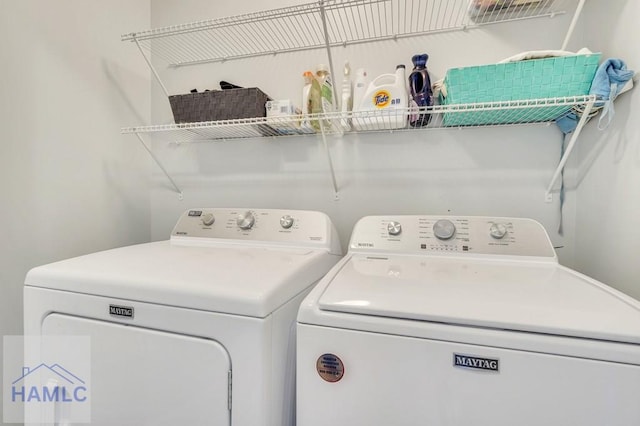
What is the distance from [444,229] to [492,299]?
21.8 inches

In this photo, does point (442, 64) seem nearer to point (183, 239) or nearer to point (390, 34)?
point (390, 34)

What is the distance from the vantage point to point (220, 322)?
85 centimetres

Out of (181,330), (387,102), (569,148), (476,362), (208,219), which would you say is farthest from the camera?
(208,219)

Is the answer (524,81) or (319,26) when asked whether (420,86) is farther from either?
(319,26)

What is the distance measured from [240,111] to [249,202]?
56cm

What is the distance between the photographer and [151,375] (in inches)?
36.3

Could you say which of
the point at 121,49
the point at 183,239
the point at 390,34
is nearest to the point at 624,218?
the point at 390,34

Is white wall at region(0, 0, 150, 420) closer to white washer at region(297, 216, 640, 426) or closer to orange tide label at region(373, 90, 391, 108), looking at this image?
white washer at region(297, 216, 640, 426)

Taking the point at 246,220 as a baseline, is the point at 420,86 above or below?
above

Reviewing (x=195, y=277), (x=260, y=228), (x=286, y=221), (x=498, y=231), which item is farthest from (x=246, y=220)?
(x=498, y=231)

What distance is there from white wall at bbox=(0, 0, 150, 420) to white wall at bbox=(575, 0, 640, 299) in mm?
2299

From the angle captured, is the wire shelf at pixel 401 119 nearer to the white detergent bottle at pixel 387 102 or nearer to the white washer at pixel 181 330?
the white detergent bottle at pixel 387 102

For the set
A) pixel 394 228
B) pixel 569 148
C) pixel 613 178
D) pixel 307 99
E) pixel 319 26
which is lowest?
pixel 394 228

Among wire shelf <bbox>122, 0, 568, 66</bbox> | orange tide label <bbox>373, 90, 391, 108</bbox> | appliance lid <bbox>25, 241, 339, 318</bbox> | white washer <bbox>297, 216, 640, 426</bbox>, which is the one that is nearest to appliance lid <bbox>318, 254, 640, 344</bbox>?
white washer <bbox>297, 216, 640, 426</bbox>
